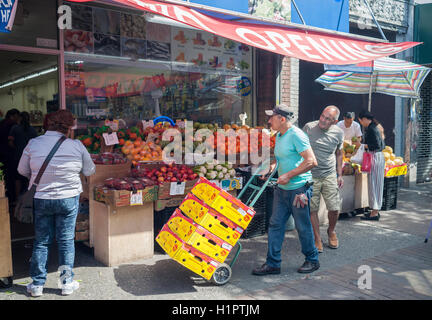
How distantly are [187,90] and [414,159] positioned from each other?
690 centimetres

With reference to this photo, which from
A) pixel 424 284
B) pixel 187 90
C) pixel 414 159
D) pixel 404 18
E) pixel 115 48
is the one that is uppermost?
pixel 404 18

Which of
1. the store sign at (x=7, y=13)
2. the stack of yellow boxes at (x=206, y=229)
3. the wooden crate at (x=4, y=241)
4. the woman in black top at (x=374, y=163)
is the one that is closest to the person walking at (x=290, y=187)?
the stack of yellow boxes at (x=206, y=229)

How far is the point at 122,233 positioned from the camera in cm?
518

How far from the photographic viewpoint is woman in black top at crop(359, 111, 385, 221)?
24.8 ft

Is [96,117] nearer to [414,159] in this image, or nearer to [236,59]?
[236,59]

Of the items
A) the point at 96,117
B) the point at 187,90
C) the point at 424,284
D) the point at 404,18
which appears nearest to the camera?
the point at 424,284

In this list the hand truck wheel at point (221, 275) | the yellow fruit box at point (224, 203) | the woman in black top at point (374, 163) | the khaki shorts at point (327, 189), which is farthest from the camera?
the woman in black top at point (374, 163)

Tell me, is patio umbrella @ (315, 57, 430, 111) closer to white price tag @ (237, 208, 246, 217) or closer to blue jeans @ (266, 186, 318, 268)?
blue jeans @ (266, 186, 318, 268)

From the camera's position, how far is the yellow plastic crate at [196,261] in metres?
4.34

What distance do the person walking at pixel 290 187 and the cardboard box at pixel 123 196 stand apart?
62.7 inches

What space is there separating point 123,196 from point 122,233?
519 mm

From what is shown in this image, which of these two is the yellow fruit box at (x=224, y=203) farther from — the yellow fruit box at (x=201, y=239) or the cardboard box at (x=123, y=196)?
the cardboard box at (x=123, y=196)

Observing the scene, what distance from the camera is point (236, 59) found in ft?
29.5
